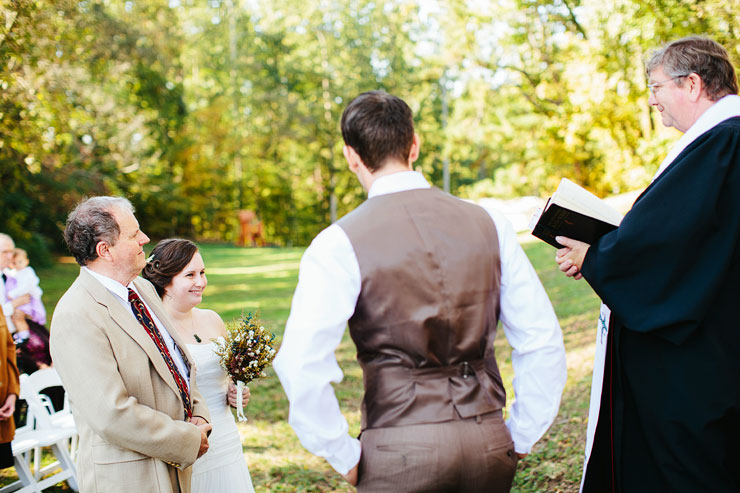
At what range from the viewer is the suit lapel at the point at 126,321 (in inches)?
109

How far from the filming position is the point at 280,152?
3772 centimetres

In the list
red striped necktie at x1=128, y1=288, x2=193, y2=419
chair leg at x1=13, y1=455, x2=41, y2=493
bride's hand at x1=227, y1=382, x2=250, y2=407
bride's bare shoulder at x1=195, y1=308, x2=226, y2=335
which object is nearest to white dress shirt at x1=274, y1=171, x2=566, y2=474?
red striped necktie at x1=128, y1=288, x2=193, y2=419

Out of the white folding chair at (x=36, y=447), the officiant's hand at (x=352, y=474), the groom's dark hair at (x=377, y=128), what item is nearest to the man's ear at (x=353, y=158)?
the groom's dark hair at (x=377, y=128)

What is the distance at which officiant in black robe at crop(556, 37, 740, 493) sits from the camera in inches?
106

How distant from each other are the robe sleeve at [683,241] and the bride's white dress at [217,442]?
247 cm

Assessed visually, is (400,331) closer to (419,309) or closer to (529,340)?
(419,309)

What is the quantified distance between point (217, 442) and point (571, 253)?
94.7 inches

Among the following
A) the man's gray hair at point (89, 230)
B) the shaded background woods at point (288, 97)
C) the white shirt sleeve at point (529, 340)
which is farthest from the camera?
the shaded background woods at point (288, 97)

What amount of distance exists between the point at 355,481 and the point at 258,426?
5.10 meters

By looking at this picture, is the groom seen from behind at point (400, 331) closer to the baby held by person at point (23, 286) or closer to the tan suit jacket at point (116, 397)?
the tan suit jacket at point (116, 397)

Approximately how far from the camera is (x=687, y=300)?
2682mm

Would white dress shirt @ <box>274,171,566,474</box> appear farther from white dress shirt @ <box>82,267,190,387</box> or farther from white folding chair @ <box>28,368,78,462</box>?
white folding chair @ <box>28,368,78,462</box>

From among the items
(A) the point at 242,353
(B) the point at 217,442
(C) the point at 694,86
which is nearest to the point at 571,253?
(C) the point at 694,86

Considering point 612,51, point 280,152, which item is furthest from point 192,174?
point 612,51
